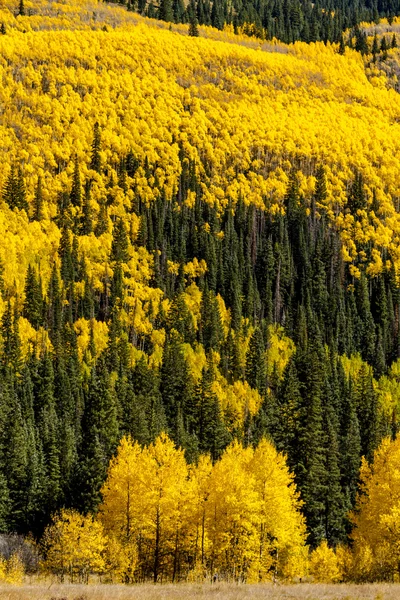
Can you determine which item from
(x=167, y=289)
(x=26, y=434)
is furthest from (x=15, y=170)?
(x=26, y=434)

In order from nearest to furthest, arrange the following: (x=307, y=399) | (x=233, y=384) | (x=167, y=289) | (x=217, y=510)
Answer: (x=217, y=510) < (x=307, y=399) < (x=233, y=384) < (x=167, y=289)

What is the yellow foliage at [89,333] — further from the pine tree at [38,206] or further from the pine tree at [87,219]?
→ the pine tree at [38,206]

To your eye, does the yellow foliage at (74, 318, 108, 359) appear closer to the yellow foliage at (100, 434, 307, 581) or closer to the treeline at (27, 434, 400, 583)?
the treeline at (27, 434, 400, 583)

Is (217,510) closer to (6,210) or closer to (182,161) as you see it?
(6,210)

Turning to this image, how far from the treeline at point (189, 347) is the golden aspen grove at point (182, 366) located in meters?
0.37

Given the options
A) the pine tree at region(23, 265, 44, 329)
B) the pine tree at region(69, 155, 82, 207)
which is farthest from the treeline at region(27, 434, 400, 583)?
the pine tree at region(69, 155, 82, 207)

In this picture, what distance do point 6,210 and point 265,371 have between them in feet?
188

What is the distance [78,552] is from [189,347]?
85.5m

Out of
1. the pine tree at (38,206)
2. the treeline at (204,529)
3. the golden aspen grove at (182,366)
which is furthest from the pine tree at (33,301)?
the treeline at (204,529)

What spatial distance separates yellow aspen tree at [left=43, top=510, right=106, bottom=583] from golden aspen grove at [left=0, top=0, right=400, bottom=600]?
0.79 feet

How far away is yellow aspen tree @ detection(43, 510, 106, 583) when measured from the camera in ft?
220

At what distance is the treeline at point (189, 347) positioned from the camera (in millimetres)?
103250

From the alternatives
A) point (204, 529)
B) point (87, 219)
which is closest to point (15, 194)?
point (87, 219)

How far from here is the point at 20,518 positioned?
9531 cm
